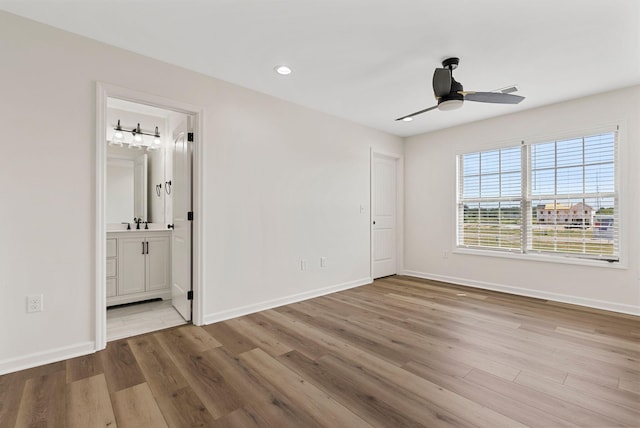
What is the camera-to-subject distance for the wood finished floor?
5.52ft

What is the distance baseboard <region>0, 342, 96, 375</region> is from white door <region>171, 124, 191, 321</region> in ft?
2.94

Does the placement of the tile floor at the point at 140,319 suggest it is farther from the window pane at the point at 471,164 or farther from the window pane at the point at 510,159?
the window pane at the point at 510,159

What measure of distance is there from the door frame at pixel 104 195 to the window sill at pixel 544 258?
12.9 feet

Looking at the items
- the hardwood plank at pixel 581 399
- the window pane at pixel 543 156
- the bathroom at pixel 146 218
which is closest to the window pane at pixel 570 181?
the window pane at pixel 543 156

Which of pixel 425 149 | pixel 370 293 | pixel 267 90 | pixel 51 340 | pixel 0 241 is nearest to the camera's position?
pixel 0 241

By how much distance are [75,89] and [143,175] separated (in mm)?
2098

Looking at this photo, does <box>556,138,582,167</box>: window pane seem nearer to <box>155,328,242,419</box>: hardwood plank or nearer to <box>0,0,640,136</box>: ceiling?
<box>0,0,640,136</box>: ceiling

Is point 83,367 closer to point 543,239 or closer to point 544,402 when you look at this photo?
point 544,402

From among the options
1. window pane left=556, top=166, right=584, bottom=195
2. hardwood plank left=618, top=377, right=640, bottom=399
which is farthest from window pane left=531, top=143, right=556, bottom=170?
hardwood plank left=618, top=377, right=640, bottom=399

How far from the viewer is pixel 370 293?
4.28 m

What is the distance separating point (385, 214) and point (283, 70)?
3.17m

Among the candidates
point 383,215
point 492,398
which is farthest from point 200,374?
point 383,215

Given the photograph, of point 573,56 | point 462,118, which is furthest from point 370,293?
point 573,56

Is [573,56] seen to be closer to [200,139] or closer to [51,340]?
[200,139]
